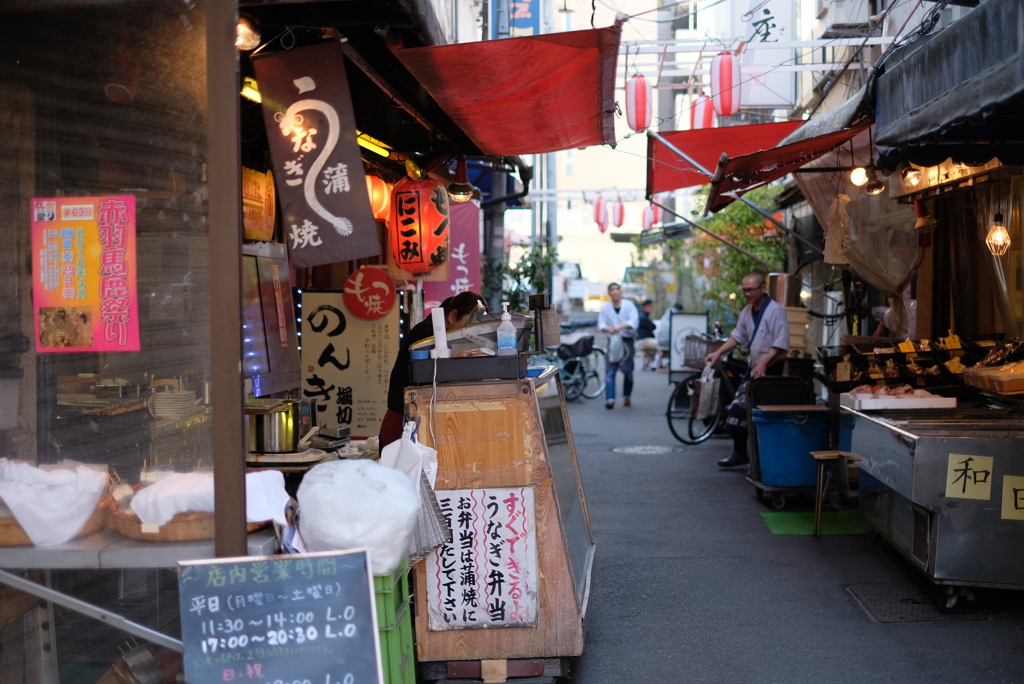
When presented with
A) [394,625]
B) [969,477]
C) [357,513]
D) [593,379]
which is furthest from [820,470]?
[593,379]

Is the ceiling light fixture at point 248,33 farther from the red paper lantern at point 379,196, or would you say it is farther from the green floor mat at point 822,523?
the green floor mat at point 822,523

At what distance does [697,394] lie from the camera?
41.0ft

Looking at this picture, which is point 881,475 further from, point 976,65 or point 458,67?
point 458,67

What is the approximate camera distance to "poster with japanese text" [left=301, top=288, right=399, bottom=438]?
28.8 feet

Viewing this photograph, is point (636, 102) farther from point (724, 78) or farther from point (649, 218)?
point (649, 218)

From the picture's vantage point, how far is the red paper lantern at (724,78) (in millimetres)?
12562

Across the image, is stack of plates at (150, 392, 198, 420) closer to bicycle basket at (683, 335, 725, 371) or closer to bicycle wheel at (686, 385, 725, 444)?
bicycle wheel at (686, 385, 725, 444)

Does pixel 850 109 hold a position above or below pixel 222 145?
above

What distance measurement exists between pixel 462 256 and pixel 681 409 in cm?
475

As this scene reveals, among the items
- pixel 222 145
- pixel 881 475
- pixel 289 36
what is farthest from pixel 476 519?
pixel 881 475

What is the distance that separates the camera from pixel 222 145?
314 cm

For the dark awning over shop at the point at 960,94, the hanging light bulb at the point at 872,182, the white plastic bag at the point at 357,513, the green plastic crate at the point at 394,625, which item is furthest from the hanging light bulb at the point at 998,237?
the white plastic bag at the point at 357,513

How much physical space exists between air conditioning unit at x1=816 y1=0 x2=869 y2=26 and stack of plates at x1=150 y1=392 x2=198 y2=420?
12.2 m

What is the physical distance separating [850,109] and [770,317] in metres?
3.46
